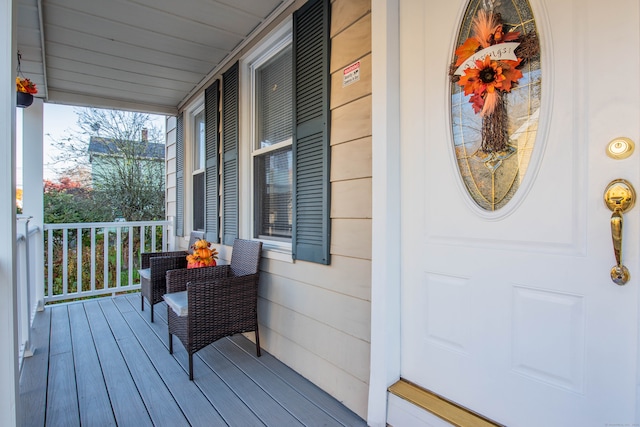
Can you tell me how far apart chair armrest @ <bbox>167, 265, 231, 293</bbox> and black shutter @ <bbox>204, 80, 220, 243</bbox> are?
77 cm

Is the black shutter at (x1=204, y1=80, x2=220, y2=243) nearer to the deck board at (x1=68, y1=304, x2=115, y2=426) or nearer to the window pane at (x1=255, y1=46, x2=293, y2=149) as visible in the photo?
the window pane at (x1=255, y1=46, x2=293, y2=149)

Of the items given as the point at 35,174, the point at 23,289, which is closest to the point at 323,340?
the point at 23,289

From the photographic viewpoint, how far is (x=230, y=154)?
306 centimetres

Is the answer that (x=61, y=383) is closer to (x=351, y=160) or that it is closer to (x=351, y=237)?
(x=351, y=237)

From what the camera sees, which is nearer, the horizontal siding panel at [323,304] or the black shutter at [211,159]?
the horizontal siding panel at [323,304]

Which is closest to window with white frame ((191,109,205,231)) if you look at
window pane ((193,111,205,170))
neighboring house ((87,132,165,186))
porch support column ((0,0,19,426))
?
window pane ((193,111,205,170))

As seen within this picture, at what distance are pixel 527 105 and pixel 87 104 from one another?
4.77 metres

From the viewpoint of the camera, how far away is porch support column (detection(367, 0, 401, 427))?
1520mm

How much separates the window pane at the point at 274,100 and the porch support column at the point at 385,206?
3.21 ft

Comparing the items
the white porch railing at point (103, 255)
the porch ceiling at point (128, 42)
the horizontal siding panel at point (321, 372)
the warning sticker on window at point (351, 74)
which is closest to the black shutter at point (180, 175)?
the white porch railing at point (103, 255)


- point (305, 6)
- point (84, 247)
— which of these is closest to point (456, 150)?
point (305, 6)

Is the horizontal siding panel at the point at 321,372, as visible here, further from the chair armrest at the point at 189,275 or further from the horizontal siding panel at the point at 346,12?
the horizontal siding panel at the point at 346,12

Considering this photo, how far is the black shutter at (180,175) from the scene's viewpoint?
4492 mm

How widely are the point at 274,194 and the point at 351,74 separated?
1.15 m
